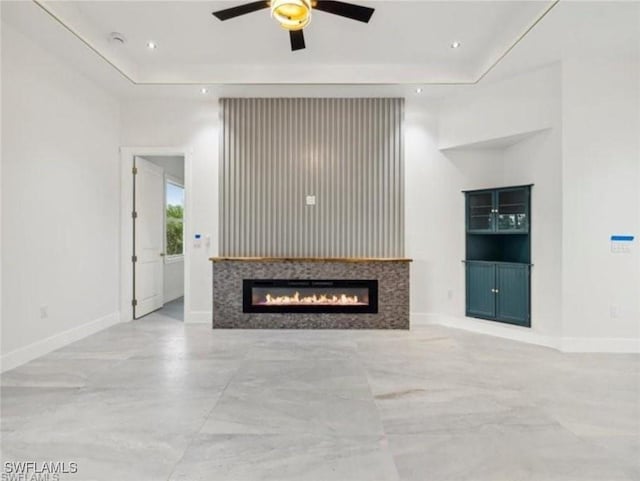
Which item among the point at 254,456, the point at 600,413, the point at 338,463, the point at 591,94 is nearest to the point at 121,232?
the point at 254,456

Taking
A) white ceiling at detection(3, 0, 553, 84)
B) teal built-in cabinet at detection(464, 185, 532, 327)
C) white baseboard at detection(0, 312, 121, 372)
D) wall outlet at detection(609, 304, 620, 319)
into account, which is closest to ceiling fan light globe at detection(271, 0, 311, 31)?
white ceiling at detection(3, 0, 553, 84)

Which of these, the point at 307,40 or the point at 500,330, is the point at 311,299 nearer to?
the point at 500,330

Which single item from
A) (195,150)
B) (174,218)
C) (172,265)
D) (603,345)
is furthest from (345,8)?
(172,265)

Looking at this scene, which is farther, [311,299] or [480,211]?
[311,299]

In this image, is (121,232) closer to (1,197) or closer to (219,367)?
(1,197)

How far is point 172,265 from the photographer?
6.71m

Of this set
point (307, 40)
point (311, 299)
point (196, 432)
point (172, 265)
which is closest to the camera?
point (196, 432)

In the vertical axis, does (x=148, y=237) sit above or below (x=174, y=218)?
below

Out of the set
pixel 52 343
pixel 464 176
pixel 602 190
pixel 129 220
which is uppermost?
pixel 464 176

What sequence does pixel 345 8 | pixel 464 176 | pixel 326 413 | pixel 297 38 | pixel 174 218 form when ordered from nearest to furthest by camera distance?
1. pixel 326 413
2. pixel 345 8
3. pixel 297 38
4. pixel 464 176
5. pixel 174 218

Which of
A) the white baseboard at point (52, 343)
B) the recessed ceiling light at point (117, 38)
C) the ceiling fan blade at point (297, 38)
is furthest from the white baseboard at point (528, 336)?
the recessed ceiling light at point (117, 38)

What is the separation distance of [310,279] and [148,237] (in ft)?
9.17

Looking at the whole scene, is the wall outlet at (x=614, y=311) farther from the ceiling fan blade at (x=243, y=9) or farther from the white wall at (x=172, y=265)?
the white wall at (x=172, y=265)

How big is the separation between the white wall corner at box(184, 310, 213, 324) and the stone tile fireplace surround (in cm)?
31
